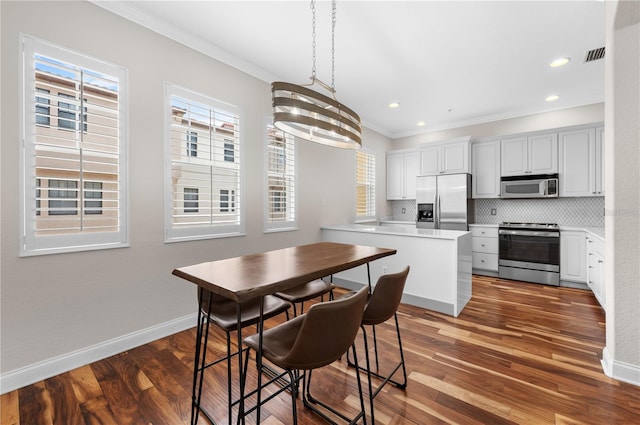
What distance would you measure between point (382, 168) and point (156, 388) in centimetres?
540

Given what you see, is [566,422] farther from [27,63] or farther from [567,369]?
[27,63]

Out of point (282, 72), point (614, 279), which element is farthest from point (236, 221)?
point (614, 279)

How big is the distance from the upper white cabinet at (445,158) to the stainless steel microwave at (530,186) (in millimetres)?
676

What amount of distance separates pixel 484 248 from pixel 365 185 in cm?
243

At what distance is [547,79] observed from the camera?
143 inches

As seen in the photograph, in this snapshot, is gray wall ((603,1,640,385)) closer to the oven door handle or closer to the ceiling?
the ceiling

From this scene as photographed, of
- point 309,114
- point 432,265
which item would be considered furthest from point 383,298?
point 432,265

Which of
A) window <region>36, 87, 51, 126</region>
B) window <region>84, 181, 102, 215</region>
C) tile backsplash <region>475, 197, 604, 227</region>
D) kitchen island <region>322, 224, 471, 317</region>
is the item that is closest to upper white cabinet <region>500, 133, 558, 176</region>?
tile backsplash <region>475, 197, 604, 227</region>

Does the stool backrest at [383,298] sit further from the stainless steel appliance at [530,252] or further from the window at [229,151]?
the stainless steel appliance at [530,252]

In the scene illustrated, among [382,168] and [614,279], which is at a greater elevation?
[382,168]

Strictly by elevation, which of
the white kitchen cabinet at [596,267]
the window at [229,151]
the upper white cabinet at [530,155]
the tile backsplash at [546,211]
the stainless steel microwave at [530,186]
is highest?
the upper white cabinet at [530,155]

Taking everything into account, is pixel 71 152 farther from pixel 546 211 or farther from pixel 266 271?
pixel 546 211

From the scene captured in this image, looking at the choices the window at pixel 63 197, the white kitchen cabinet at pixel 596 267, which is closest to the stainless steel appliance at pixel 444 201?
the white kitchen cabinet at pixel 596 267

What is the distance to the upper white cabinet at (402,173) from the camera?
589 centimetres
